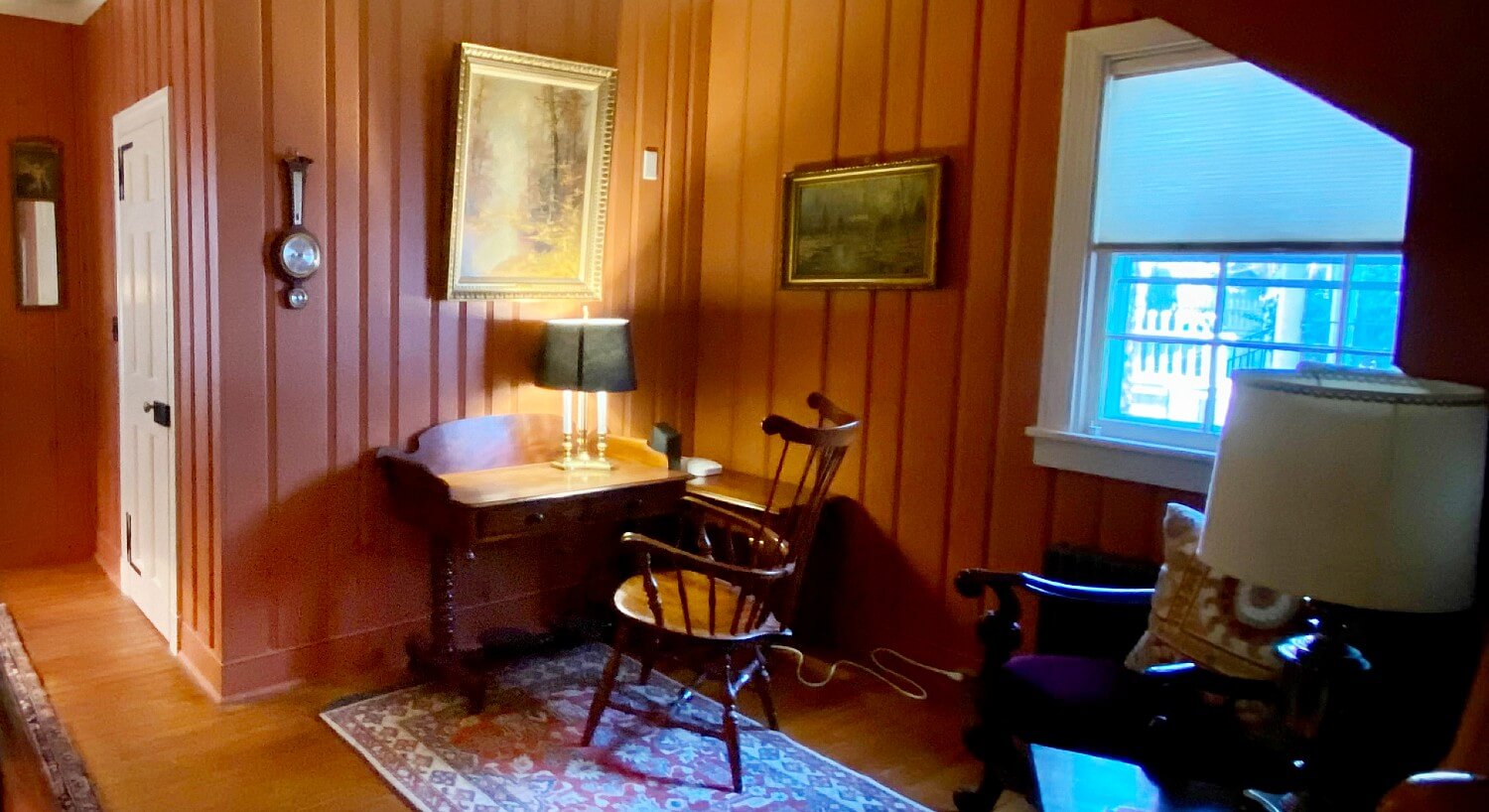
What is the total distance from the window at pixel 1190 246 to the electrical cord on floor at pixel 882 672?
89 centimetres

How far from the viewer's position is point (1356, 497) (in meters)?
1.56

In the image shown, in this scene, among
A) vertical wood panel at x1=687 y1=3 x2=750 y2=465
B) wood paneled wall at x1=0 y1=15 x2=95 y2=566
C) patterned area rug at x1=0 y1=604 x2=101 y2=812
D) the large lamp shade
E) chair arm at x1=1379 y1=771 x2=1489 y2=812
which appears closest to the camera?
chair arm at x1=1379 y1=771 x2=1489 y2=812

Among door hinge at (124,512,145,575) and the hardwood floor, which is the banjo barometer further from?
door hinge at (124,512,145,575)

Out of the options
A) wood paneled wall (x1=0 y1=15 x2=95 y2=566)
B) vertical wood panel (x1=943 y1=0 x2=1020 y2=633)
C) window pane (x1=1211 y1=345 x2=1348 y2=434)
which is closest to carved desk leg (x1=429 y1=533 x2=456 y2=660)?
vertical wood panel (x1=943 y1=0 x2=1020 y2=633)

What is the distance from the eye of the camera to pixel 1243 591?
86.7 inches

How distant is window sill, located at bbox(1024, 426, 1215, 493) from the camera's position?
2768 millimetres

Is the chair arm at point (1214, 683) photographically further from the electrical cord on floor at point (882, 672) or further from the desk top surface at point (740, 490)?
the desk top surface at point (740, 490)

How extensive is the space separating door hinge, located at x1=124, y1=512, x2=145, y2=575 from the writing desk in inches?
57.3

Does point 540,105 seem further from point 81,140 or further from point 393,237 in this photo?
point 81,140

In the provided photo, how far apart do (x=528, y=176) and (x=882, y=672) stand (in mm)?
2208

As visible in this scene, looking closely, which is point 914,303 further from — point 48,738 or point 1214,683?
point 48,738

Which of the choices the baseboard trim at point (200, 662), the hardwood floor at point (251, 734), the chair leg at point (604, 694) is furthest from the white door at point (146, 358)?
the chair leg at point (604, 694)

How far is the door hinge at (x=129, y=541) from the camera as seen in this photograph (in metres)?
4.14

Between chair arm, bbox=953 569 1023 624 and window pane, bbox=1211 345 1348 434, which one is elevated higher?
window pane, bbox=1211 345 1348 434
